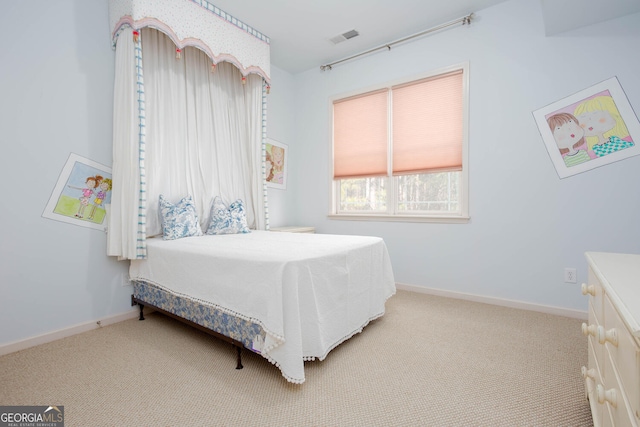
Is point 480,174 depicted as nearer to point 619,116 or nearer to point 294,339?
point 619,116

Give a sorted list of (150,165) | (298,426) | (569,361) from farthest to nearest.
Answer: (150,165) → (569,361) → (298,426)

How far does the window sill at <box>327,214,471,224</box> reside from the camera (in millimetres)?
3010

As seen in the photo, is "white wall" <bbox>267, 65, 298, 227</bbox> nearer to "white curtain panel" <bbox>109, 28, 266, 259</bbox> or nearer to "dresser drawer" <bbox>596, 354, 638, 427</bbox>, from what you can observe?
"white curtain panel" <bbox>109, 28, 266, 259</bbox>

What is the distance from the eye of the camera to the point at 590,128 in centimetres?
242

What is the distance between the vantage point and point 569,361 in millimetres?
1830

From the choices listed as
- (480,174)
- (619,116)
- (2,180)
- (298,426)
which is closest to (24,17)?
(2,180)

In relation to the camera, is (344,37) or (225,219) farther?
(344,37)

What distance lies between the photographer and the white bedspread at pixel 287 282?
5.20 ft

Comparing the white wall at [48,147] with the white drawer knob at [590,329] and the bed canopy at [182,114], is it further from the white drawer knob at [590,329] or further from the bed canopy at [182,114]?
the white drawer knob at [590,329]

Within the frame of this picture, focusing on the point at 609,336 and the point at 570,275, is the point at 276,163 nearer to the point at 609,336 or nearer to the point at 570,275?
the point at 570,275

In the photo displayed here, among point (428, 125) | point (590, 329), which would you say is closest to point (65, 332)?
point (590, 329)

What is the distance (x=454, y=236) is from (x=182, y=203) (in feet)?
8.63

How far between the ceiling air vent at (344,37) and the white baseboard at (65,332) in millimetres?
3338

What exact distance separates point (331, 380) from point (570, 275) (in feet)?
7.37
